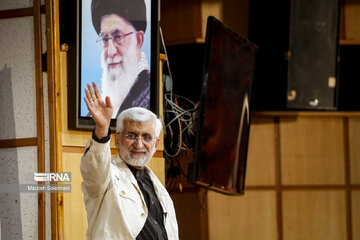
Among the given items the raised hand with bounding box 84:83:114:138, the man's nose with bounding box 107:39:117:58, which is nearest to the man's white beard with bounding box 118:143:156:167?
the raised hand with bounding box 84:83:114:138

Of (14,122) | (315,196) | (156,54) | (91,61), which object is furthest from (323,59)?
(14,122)

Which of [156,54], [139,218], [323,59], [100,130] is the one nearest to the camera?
[100,130]

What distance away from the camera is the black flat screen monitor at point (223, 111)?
372 centimetres

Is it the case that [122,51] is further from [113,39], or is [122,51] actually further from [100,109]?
[100,109]

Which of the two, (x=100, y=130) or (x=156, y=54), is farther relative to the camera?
(x=156, y=54)

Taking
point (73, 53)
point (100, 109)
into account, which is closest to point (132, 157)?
point (100, 109)

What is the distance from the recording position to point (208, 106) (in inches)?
147

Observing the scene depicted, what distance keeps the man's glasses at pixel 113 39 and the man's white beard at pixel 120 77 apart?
0.05m

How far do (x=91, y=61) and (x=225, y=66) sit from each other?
1.32 m

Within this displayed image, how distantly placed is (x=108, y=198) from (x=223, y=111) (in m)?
1.82

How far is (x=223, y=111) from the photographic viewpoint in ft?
12.8

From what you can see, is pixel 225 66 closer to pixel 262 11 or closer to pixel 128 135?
pixel 262 11

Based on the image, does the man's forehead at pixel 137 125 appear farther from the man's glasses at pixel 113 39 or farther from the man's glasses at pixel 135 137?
the man's glasses at pixel 113 39

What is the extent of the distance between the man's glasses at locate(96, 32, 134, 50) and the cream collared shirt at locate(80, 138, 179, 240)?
78cm
